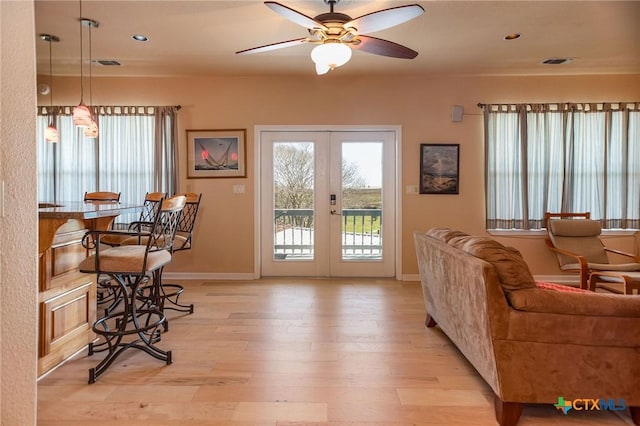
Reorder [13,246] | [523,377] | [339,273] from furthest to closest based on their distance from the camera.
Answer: [339,273] → [523,377] → [13,246]

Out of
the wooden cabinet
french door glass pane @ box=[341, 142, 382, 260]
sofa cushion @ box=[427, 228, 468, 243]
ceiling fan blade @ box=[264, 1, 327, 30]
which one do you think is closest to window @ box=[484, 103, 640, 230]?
french door glass pane @ box=[341, 142, 382, 260]

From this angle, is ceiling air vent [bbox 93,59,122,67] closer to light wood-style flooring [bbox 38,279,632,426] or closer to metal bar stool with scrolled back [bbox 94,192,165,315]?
metal bar stool with scrolled back [bbox 94,192,165,315]

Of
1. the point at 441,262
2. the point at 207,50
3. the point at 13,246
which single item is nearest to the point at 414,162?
the point at 441,262

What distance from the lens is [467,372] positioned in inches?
84.0

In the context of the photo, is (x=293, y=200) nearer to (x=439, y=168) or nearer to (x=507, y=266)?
(x=439, y=168)

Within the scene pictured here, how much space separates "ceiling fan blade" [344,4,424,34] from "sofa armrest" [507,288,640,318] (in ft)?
5.62

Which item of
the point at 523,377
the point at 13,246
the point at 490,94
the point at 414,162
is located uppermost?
the point at 490,94

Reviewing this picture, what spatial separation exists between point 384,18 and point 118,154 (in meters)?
3.70

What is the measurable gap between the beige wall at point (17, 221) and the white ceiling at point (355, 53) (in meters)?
1.88

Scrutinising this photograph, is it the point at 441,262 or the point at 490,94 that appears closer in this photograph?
the point at 441,262

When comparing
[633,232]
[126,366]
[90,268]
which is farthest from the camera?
[633,232]

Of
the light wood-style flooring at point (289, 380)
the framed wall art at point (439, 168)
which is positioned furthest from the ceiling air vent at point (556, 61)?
the light wood-style flooring at point (289, 380)

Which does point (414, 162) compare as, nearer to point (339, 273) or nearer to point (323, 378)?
point (339, 273)

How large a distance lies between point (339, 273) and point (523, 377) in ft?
9.99
